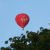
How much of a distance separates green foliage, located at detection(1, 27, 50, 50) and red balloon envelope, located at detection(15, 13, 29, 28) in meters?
2.75

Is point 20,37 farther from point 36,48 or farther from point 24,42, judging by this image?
point 36,48

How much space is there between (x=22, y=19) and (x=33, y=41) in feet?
19.4

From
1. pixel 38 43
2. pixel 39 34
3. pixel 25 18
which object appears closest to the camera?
pixel 25 18

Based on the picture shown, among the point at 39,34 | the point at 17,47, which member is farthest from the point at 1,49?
the point at 39,34

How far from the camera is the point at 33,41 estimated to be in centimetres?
4166

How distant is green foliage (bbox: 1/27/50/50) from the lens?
3719 cm

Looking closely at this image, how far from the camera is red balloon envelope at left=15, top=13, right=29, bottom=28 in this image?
35.8 metres

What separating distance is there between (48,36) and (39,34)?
333 cm

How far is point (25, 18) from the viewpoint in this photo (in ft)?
119

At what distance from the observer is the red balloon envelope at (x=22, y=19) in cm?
3576

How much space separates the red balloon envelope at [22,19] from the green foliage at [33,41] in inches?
108

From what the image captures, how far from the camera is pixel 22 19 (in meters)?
36.5

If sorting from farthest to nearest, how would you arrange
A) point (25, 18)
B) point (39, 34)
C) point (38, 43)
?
point (39, 34), point (38, 43), point (25, 18)

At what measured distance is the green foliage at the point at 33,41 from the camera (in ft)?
122
